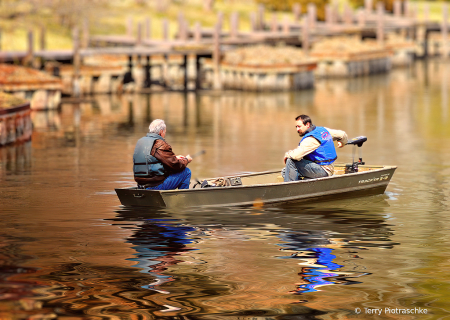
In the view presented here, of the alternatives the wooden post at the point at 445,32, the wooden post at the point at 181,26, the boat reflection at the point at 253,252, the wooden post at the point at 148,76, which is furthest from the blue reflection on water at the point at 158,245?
the wooden post at the point at 445,32

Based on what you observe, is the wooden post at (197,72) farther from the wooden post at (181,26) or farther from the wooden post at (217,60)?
the wooden post at (181,26)

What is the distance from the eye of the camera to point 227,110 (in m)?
36.1

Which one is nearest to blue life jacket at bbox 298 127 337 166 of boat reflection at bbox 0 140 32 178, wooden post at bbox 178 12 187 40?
boat reflection at bbox 0 140 32 178

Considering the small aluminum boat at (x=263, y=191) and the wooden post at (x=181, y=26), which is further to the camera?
the wooden post at (x=181, y=26)

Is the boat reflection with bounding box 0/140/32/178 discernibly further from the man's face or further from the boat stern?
the man's face

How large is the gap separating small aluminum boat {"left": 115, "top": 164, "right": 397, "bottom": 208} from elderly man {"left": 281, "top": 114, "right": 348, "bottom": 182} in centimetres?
30

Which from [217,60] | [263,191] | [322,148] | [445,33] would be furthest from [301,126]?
[445,33]

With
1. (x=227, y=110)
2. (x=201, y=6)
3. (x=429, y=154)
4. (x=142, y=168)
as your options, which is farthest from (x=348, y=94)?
(x=201, y=6)

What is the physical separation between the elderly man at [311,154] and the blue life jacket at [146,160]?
2369 mm

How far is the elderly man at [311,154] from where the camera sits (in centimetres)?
1558

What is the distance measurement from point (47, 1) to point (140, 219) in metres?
35.0

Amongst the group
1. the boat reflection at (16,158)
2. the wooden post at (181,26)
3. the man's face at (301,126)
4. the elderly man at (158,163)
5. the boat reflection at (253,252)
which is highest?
the wooden post at (181,26)

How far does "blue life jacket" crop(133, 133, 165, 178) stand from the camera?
1496 centimetres

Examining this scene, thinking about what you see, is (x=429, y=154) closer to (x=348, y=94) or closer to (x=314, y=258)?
(x=314, y=258)
